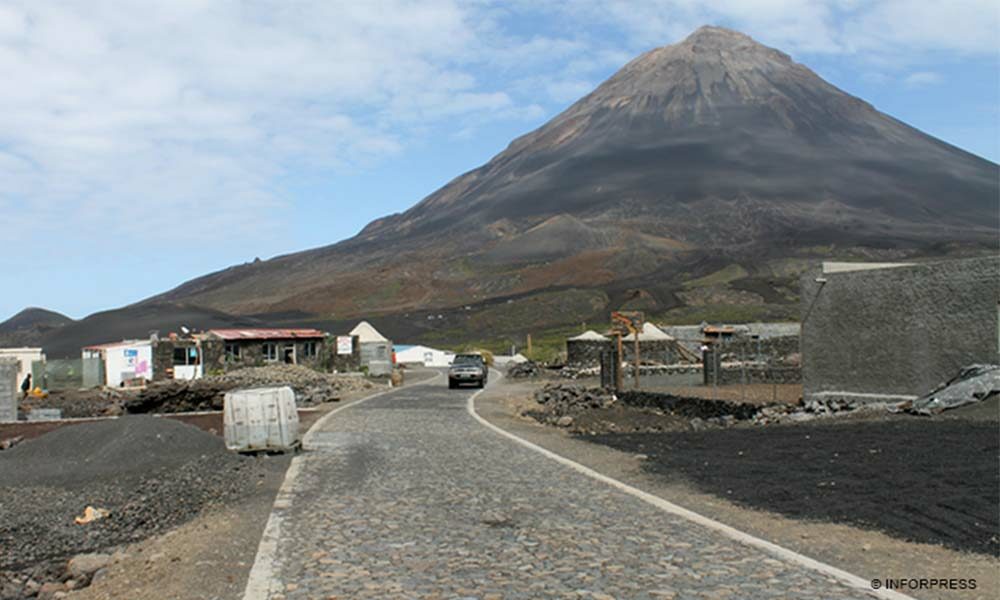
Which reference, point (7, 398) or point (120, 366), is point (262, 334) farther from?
point (7, 398)

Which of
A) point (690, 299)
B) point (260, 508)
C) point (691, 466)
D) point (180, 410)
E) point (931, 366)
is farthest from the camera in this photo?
point (690, 299)

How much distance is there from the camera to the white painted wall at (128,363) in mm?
57594

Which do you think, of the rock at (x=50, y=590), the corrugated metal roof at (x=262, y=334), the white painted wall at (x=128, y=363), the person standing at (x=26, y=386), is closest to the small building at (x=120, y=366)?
the white painted wall at (x=128, y=363)

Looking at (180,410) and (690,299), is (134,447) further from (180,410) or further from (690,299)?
(690,299)

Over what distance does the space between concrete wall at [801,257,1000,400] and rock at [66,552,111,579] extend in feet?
62.6

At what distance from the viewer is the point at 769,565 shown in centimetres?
851

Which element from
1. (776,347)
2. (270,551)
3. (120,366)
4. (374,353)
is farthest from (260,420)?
(374,353)

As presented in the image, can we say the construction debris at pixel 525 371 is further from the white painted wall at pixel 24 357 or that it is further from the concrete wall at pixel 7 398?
the concrete wall at pixel 7 398

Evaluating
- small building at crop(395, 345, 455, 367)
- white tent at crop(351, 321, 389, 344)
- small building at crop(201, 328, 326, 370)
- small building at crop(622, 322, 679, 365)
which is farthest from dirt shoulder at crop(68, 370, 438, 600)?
small building at crop(395, 345, 455, 367)

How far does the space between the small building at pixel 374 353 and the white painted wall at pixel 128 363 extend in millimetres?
13237

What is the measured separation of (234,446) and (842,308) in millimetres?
17140

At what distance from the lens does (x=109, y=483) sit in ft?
55.8

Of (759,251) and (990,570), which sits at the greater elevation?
(759,251)

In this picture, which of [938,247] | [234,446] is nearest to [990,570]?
[234,446]
